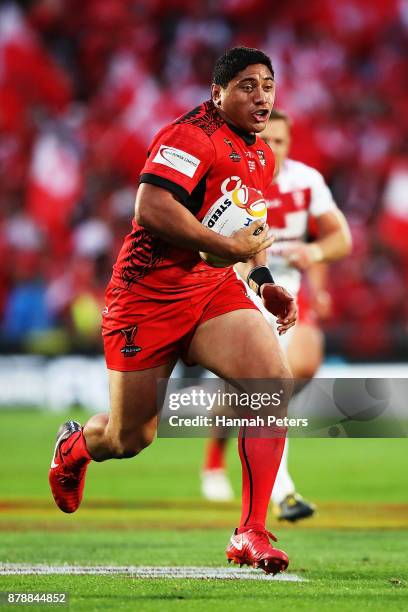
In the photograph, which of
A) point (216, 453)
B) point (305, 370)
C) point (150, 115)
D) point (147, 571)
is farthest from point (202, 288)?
point (150, 115)

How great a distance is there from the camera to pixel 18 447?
48.1ft

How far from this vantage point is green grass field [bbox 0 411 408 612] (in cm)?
514

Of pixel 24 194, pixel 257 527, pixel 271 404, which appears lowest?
pixel 24 194

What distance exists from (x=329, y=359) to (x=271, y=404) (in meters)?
13.2

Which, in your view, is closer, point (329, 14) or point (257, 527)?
point (257, 527)

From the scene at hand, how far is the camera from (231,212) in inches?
227

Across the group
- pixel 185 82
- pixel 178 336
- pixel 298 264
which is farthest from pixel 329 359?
pixel 178 336

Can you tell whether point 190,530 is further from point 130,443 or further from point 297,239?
point 130,443

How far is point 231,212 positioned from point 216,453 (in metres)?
4.81

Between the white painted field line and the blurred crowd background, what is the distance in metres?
14.1

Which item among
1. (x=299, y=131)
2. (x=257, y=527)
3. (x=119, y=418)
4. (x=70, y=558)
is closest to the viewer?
(x=257, y=527)

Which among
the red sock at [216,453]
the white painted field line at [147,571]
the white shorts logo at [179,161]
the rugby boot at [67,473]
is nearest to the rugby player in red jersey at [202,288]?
the white shorts logo at [179,161]

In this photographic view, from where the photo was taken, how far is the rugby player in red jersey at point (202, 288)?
5602 millimetres

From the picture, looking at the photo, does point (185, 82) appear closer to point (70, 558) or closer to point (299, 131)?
point (299, 131)
